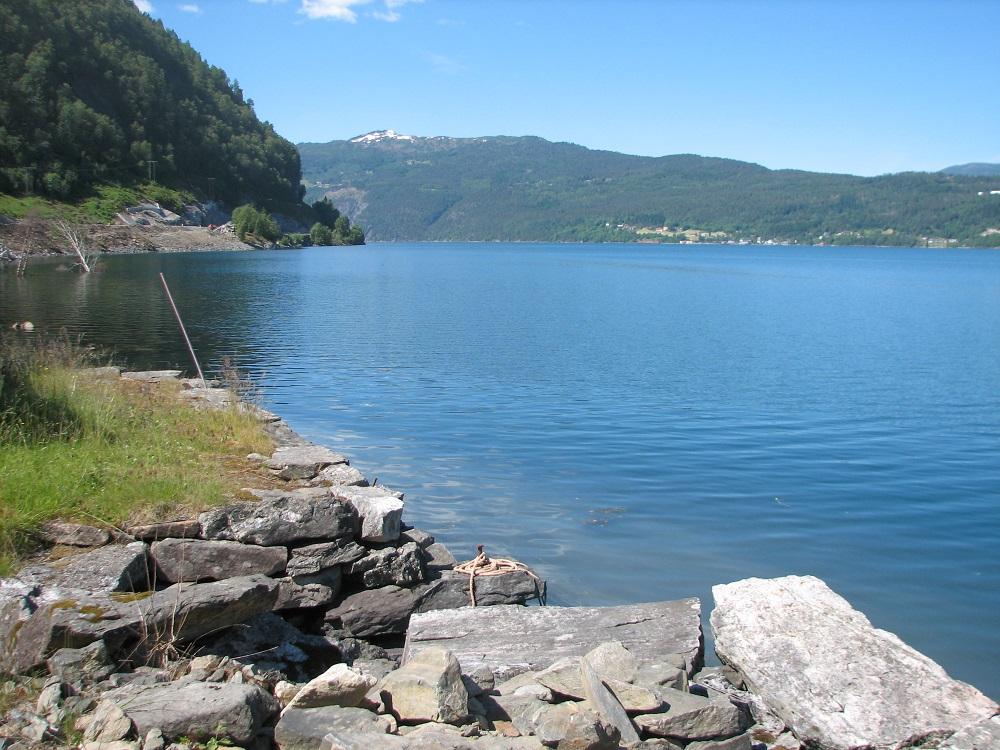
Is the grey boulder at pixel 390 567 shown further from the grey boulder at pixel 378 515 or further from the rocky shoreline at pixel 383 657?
the grey boulder at pixel 378 515

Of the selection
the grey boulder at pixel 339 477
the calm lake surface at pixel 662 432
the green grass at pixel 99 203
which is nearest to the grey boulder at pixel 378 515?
the grey boulder at pixel 339 477

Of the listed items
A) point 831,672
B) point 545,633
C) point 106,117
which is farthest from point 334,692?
point 106,117

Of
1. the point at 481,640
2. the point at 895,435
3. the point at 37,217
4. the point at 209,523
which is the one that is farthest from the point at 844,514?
the point at 37,217

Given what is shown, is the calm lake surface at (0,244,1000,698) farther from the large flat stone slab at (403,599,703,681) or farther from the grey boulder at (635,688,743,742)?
the grey boulder at (635,688,743,742)

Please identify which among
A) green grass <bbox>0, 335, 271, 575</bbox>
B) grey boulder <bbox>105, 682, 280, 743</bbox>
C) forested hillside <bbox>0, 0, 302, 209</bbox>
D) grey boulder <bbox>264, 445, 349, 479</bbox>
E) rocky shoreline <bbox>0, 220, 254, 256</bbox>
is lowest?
grey boulder <bbox>105, 682, 280, 743</bbox>

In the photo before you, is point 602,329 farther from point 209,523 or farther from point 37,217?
point 37,217

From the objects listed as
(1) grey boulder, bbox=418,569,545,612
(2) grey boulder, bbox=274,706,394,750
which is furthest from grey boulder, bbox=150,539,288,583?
(2) grey boulder, bbox=274,706,394,750

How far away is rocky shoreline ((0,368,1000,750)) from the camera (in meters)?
5.44

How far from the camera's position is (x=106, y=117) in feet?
482

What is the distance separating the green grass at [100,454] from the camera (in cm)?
793

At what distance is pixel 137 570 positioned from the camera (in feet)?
24.0

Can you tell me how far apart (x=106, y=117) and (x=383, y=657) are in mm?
159592

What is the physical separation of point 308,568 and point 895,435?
15.6 m

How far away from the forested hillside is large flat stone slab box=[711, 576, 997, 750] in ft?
431
